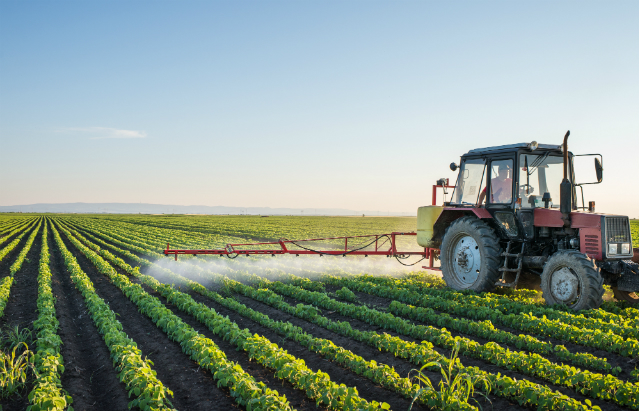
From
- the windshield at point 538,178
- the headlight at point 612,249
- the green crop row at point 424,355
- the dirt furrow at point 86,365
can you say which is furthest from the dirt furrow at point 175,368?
the headlight at point 612,249

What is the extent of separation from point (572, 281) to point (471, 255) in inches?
78.0

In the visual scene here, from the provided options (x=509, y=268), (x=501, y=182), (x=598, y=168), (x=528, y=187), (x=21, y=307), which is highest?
(x=598, y=168)

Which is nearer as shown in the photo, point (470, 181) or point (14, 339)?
point (14, 339)

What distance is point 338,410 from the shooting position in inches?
164

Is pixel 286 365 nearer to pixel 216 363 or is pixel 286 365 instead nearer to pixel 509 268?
pixel 216 363

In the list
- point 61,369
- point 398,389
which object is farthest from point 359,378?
point 61,369

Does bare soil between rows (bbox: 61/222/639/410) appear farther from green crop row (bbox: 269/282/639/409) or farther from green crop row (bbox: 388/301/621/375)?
green crop row (bbox: 388/301/621/375)

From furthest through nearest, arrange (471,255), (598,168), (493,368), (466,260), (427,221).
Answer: (427,221), (466,260), (471,255), (598,168), (493,368)

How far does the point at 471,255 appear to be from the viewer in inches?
331

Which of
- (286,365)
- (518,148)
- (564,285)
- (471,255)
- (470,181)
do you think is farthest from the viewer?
(470,181)

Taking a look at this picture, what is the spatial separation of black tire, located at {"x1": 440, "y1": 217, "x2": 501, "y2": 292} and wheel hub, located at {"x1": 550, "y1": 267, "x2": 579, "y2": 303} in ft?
3.38

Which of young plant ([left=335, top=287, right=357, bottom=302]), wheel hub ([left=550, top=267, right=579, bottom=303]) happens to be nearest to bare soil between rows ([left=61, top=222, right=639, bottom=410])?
young plant ([left=335, top=287, right=357, bottom=302])

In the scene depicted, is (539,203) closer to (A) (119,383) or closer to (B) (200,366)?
(B) (200,366)

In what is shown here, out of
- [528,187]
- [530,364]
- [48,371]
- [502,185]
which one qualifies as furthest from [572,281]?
[48,371]
